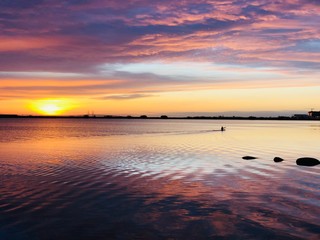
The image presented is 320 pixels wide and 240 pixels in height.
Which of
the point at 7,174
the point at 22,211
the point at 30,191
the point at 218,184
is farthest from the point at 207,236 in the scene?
the point at 7,174

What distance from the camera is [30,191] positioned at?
18750 millimetres

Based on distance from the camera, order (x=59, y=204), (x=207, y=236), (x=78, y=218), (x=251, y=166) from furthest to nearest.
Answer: (x=251, y=166) → (x=59, y=204) → (x=78, y=218) → (x=207, y=236)

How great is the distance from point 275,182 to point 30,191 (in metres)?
15.3

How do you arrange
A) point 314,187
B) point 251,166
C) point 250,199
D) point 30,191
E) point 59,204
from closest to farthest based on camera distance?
point 59,204 → point 250,199 → point 30,191 → point 314,187 → point 251,166

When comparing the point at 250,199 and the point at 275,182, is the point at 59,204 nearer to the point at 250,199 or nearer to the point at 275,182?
the point at 250,199

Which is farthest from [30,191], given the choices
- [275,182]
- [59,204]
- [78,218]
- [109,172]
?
[275,182]

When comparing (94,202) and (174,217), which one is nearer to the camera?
(174,217)

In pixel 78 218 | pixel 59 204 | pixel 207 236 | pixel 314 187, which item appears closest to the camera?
pixel 207 236

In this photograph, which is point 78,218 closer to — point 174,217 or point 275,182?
point 174,217

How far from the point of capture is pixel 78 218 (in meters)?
13.9

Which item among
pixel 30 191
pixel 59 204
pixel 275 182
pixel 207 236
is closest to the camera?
pixel 207 236

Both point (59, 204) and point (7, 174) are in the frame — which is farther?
point (7, 174)

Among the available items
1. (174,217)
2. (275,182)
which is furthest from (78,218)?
(275,182)

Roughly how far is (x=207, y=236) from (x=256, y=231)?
197cm
